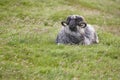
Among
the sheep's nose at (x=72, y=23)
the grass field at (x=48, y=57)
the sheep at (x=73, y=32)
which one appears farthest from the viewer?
the sheep at (x=73, y=32)

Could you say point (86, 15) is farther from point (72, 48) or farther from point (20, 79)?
point (20, 79)

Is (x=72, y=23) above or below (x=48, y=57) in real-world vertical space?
below

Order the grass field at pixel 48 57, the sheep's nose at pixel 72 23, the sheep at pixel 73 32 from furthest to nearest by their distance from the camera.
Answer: the sheep at pixel 73 32
the sheep's nose at pixel 72 23
the grass field at pixel 48 57

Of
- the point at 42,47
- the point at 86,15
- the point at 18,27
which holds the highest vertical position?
the point at 42,47

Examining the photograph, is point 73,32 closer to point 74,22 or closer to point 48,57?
point 74,22

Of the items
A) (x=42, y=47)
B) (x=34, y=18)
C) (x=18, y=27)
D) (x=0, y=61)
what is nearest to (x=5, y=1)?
(x=34, y=18)

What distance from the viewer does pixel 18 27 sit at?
2561cm

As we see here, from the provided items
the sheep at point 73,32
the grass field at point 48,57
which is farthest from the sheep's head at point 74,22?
the grass field at point 48,57

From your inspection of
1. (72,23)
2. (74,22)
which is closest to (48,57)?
(72,23)

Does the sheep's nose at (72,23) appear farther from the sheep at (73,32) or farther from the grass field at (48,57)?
the grass field at (48,57)

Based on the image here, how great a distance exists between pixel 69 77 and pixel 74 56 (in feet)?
11.2

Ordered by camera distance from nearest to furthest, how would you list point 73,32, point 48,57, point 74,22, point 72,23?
point 48,57, point 72,23, point 74,22, point 73,32

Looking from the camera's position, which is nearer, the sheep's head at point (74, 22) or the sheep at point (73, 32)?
the sheep's head at point (74, 22)

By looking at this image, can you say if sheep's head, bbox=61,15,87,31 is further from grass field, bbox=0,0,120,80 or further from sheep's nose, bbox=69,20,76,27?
grass field, bbox=0,0,120,80
